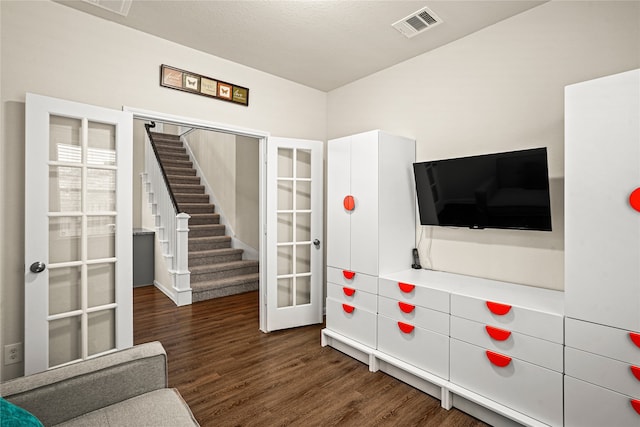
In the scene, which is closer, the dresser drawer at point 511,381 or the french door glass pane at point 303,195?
the dresser drawer at point 511,381

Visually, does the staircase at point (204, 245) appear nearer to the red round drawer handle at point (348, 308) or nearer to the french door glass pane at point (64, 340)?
the french door glass pane at point (64, 340)

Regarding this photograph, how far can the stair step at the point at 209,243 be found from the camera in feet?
16.7

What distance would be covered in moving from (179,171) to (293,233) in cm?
405

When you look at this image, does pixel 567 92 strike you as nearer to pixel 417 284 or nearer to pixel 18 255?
pixel 417 284

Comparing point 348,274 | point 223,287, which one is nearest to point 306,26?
point 348,274

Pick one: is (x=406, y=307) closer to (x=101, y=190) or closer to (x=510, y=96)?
(x=510, y=96)

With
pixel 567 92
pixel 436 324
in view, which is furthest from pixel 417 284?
pixel 567 92

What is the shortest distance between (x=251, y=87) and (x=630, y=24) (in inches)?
114

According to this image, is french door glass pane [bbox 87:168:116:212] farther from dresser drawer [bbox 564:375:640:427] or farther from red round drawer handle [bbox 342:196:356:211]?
dresser drawer [bbox 564:375:640:427]

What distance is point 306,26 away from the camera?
2537 mm

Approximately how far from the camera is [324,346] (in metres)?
3.04

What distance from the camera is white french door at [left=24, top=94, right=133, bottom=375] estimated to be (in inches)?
80.9

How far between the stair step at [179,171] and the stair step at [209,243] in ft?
5.95

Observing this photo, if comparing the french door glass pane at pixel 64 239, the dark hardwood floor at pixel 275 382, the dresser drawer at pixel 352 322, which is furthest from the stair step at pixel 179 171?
the dresser drawer at pixel 352 322
